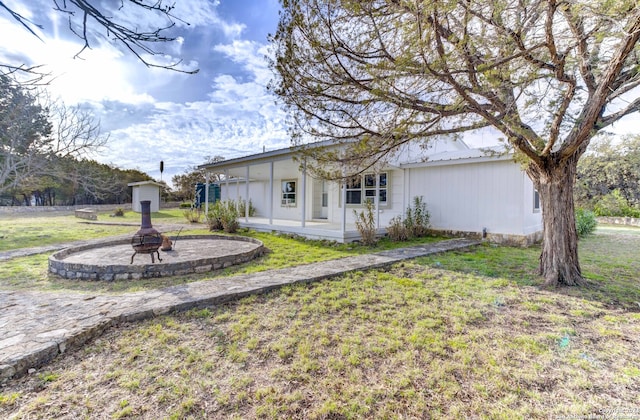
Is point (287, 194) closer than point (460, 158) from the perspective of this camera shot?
No

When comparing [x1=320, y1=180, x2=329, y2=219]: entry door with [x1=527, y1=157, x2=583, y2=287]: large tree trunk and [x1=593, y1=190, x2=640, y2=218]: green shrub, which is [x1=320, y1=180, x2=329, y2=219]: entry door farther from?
[x1=593, y1=190, x2=640, y2=218]: green shrub

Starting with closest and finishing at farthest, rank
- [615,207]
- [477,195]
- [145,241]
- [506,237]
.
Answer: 1. [145,241]
2. [506,237]
3. [477,195]
4. [615,207]

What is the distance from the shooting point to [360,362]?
2465 mm

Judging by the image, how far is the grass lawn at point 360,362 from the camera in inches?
77.2

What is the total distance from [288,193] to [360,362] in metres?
12.0

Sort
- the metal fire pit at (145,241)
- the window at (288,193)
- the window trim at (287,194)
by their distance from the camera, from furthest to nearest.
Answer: the window at (288,193) < the window trim at (287,194) < the metal fire pit at (145,241)

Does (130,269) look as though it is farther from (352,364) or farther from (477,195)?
(477,195)

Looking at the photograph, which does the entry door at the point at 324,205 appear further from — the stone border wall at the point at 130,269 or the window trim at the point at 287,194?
the stone border wall at the point at 130,269

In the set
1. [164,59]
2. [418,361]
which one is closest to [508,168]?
[418,361]

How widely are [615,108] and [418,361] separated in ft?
16.2

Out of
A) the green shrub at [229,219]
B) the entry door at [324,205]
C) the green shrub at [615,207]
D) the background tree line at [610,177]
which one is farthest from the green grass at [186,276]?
the background tree line at [610,177]

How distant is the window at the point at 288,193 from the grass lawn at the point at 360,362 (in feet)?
32.6

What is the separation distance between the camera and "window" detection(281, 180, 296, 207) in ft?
45.5

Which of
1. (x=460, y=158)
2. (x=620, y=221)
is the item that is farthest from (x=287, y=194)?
(x=620, y=221)
